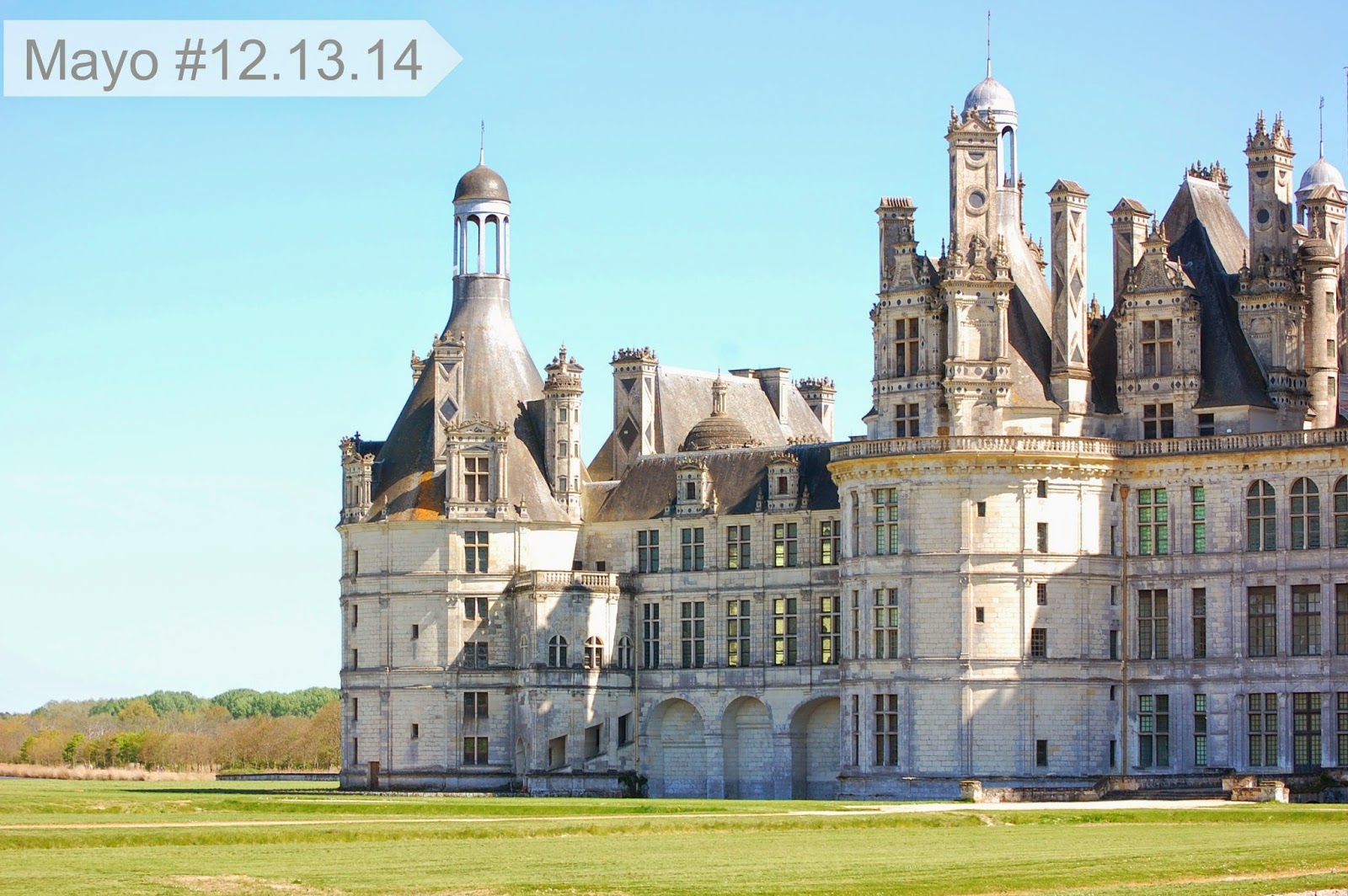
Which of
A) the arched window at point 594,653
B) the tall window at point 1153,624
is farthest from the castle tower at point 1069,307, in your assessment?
the arched window at point 594,653

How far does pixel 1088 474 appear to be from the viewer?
72.4 m

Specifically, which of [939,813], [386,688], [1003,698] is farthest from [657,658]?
[939,813]

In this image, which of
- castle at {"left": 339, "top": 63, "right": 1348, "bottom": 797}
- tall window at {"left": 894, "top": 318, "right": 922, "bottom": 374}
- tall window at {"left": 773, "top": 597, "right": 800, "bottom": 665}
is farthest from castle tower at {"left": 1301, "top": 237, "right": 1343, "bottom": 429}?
tall window at {"left": 773, "top": 597, "right": 800, "bottom": 665}

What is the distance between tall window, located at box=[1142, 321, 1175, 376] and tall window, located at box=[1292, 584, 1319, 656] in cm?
738

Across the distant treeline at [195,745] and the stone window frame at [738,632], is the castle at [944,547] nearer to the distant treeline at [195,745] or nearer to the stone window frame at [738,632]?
the stone window frame at [738,632]

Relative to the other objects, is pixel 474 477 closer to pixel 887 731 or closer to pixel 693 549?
pixel 693 549

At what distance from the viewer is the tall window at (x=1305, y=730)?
2726 inches

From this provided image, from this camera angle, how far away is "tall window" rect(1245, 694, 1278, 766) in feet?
229

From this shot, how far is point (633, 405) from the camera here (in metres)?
86.6

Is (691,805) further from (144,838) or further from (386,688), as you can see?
(386,688)

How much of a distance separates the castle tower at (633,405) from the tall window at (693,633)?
19.7 ft

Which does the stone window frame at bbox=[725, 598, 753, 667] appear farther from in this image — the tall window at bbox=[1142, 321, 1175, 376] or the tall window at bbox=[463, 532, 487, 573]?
the tall window at bbox=[1142, 321, 1175, 376]

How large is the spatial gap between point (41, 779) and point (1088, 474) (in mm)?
39098

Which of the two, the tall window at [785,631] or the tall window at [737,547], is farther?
the tall window at [737,547]
